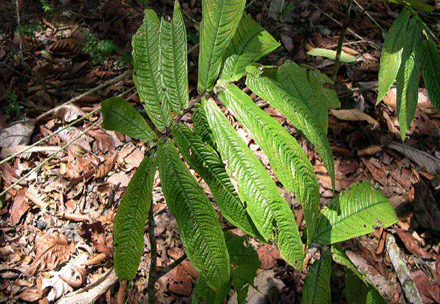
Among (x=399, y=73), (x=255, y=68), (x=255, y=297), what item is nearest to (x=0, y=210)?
(x=255, y=297)

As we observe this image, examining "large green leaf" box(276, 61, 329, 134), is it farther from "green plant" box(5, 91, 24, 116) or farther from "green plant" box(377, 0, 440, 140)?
"green plant" box(5, 91, 24, 116)

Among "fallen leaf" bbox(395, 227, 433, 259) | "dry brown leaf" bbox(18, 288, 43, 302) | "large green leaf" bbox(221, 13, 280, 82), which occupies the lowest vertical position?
"dry brown leaf" bbox(18, 288, 43, 302)

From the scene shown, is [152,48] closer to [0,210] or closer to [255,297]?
[255,297]

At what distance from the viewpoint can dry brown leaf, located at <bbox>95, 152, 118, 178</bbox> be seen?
198 cm

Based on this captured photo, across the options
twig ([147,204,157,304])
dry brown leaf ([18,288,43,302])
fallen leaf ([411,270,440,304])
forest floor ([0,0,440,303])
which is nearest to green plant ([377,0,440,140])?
forest floor ([0,0,440,303])

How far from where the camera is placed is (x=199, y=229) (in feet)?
2.21

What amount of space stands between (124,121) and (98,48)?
1740mm

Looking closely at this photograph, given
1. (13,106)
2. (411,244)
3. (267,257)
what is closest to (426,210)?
(411,244)

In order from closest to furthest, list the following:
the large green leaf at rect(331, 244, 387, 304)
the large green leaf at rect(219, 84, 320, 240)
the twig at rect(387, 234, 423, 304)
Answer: the large green leaf at rect(219, 84, 320, 240) < the large green leaf at rect(331, 244, 387, 304) < the twig at rect(387, 234, 423, 304)

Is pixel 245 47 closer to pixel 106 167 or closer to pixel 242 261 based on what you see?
pixel 242 261

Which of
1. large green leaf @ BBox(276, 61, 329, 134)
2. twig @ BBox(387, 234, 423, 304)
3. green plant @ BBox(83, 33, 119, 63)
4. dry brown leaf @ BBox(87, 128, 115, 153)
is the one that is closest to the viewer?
large green leaf @ BBox(276, 61, 329, 134)

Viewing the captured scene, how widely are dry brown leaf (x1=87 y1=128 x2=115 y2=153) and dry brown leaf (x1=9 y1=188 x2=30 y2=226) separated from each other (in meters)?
0.46

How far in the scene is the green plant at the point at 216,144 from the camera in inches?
24.5

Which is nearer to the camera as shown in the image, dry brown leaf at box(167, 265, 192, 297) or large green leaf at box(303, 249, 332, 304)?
large green leaf at box(303, 249, 332, 304)
